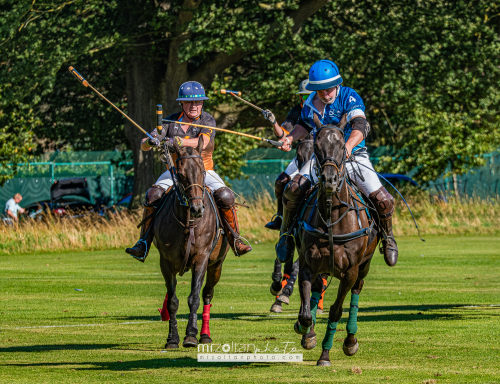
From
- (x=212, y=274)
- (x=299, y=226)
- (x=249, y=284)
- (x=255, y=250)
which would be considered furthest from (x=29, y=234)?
(x=299, y=226)

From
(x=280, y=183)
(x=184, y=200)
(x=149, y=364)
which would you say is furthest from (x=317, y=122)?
(x=149, y=364)

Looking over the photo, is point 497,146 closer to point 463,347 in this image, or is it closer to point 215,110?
point 215,110

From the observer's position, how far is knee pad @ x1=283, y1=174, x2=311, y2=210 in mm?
9234

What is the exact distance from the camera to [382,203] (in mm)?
9453

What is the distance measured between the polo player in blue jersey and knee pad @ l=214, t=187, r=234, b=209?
1.02 meters

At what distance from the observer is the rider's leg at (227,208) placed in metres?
10.6

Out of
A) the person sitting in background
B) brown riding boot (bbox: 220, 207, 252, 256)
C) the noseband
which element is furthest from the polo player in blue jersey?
the person sitting in background

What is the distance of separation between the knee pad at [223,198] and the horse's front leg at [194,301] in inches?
35.1

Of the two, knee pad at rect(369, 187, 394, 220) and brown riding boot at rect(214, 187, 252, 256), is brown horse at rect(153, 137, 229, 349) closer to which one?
brown riding boot at rect(214, 187, 252, 256)

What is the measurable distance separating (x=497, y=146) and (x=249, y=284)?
21201 millimetres

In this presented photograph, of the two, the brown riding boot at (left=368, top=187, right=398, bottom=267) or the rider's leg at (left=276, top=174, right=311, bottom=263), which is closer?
the rider's leg at (left=276, top=174, right=311, bottom=263)

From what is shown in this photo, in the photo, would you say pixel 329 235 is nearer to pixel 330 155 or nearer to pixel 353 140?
pixel 330 155

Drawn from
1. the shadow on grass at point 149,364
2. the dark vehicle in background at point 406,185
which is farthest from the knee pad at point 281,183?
the dark vehicle in background at point 406,185

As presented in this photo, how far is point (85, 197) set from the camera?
3325 centimetres
